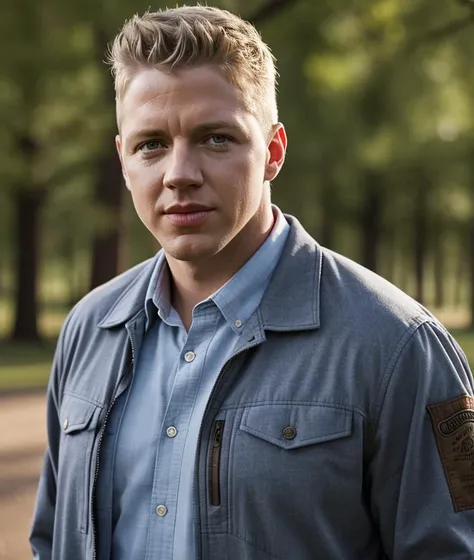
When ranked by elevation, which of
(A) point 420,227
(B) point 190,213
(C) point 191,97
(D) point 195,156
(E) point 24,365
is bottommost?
(B) point 190,213

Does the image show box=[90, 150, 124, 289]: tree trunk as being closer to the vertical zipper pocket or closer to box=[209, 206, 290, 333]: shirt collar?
box=[209, 206, 290, 333]: shirt collar

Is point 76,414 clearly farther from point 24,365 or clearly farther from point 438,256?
point 438,256

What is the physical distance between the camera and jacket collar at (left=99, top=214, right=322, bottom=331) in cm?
249

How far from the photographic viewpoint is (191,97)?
2.47 meters

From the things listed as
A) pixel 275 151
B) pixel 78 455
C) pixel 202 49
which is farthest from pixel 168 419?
pixel 202 49

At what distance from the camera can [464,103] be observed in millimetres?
24172

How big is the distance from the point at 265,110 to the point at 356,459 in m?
0.89

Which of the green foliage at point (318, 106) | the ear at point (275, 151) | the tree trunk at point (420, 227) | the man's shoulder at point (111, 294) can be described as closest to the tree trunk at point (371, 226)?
the green foliage at point (318, 106)

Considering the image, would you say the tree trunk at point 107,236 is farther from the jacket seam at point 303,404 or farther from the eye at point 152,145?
the jacket seam at point 303,404

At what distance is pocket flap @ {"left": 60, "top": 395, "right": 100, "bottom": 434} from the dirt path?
11.4ft

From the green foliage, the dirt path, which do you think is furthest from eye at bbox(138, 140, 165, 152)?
the green foliage

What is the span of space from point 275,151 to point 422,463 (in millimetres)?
895

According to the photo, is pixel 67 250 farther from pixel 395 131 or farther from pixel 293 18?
pixel 293 18

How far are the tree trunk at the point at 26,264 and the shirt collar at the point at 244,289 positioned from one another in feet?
66.7
